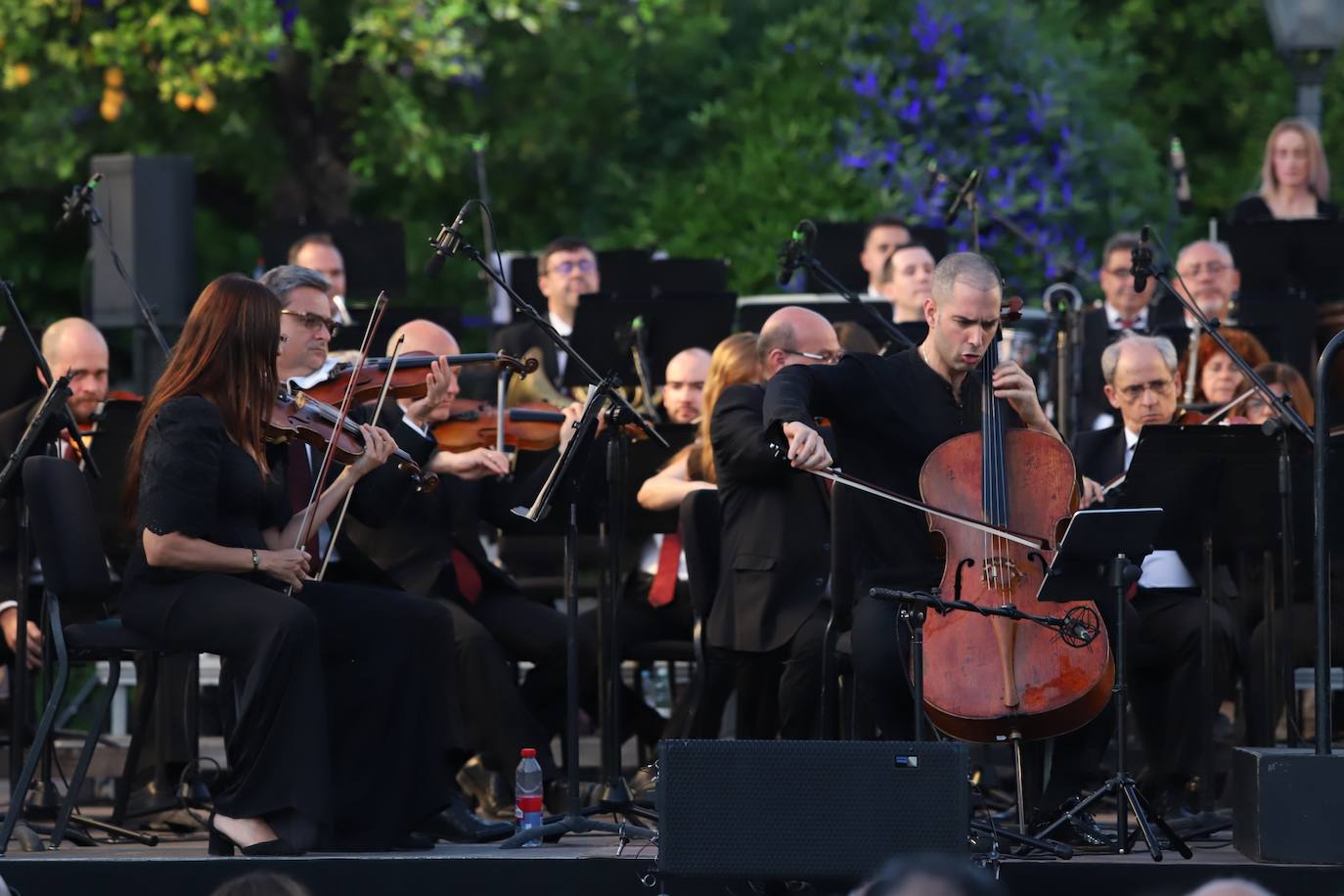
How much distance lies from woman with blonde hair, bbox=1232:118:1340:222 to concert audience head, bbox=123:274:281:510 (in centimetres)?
514

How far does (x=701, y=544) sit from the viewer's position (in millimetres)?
7012

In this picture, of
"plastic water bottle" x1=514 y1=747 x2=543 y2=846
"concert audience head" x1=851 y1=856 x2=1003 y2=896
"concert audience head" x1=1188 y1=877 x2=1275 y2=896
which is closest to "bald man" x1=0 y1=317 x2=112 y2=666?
"plastic water bottle" x1=514 y1=747 x2=543 y2=846

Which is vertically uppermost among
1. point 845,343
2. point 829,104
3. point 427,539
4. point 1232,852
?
point 829,104

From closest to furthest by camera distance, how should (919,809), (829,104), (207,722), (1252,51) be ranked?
(919,809) → (207,722) → (829,104) → (1252,51)

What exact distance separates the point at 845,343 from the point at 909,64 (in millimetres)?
5599

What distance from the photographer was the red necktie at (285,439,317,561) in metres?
6.34

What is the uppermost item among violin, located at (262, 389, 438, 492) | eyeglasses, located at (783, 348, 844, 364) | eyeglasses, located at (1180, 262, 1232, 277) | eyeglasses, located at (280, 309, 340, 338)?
eyeglasses, located at (1180, 262, 1232, 277)

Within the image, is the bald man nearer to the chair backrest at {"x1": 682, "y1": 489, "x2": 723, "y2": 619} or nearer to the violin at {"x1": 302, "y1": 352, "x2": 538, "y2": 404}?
the violin at {"x1": 302, "y1": 352, "x2": 538, "y2": 404}

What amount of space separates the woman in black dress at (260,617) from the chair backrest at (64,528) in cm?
15

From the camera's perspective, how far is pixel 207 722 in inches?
360

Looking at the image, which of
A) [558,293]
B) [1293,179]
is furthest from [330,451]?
[1293,179]

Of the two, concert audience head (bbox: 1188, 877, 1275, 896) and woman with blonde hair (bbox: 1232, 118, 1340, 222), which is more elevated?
woman with blonde hair (bbox: 1232, 118, 1340, 222)

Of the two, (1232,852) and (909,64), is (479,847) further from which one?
(909,64)

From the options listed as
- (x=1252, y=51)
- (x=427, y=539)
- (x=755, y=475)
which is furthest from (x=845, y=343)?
(x=1252, y=51)
